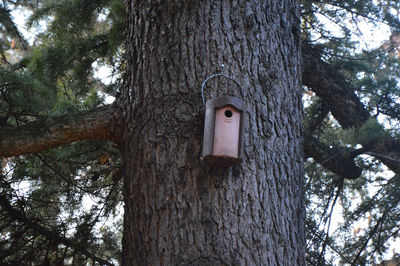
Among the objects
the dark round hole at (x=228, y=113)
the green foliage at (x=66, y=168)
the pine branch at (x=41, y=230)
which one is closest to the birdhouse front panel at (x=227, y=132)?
the dark round hole at (x=228, y=113)

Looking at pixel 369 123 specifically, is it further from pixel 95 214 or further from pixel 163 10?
pixel 95 214

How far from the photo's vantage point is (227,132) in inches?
71.2

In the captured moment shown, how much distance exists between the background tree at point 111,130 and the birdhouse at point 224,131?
0.09 m

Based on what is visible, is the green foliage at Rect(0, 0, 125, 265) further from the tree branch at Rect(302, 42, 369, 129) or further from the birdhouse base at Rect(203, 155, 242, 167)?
the tree branch at Rect(302, 42, 369, 129)

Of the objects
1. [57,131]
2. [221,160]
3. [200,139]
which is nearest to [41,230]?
[57,131]

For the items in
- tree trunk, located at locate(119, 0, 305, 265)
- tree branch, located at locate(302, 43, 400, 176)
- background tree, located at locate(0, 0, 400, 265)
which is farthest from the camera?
tree branch, located at locate(302, 43, 400, 176)

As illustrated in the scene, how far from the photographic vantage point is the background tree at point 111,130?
2.12 meters

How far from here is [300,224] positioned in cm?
197

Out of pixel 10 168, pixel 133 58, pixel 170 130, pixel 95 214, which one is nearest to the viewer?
pixel 170 130

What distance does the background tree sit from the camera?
2.12 metres

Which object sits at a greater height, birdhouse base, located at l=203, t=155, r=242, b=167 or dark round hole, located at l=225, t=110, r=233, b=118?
dark round hole, located at l=225, t=110, r=233, b=118

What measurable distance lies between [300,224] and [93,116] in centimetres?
108

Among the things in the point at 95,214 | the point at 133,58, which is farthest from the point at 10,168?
the point at 133,58

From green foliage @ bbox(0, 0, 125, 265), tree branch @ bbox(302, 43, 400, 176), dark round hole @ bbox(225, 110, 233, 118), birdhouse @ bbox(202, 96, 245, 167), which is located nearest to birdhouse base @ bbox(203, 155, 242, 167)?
birdhouse @ bbox(202, 96, 245, 167)
